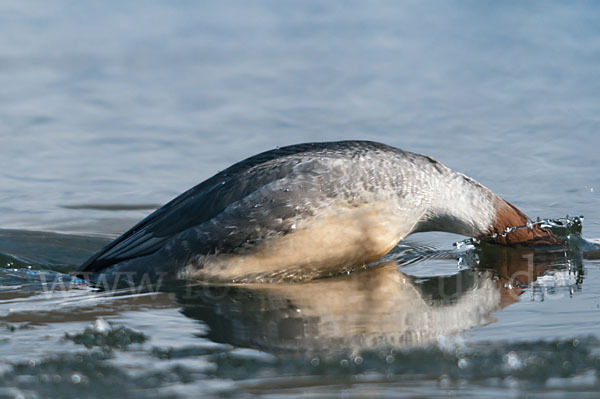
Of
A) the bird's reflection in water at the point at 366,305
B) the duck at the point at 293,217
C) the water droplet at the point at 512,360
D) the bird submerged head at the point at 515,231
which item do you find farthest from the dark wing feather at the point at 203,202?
the water droplet at the point at 512,360

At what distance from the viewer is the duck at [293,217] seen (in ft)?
18.9

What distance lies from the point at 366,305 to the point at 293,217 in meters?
0.94

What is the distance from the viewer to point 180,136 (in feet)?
32.2

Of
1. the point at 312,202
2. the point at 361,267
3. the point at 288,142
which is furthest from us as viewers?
the point at 288,142

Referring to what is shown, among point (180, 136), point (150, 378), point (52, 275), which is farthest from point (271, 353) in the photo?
point (180, 136)

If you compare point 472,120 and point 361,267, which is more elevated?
point 472,120

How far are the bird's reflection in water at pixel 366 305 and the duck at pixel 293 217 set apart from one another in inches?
7.1

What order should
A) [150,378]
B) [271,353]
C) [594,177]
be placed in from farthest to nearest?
[594,177] < [271,353] < [150,378]

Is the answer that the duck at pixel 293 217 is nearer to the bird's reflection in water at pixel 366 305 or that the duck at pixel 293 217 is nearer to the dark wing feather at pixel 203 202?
the dark wing feather at pixel 203 202

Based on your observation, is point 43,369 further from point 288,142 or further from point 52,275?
point 288,142

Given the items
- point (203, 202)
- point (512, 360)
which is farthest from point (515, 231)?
point (512, 360)

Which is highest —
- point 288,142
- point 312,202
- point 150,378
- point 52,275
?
point 288,142

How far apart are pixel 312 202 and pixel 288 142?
3.56 metres

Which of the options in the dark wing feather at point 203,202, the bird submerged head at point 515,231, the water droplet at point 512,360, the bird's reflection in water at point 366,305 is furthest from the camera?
the bird submerged head at point 515,231
